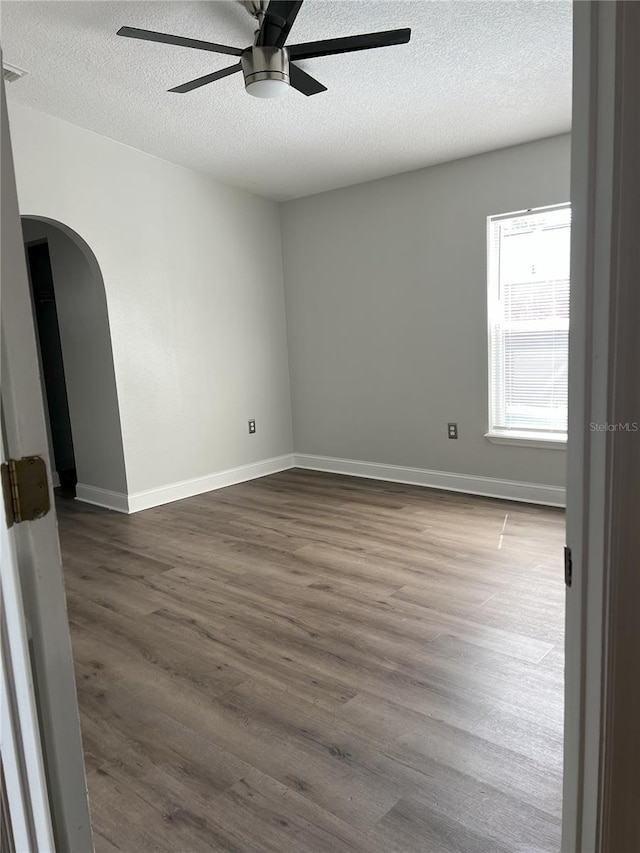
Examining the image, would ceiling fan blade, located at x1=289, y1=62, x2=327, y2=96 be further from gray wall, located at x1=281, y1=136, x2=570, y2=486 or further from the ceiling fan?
gray wall, located at x1=281, y1=136, x2=570, y2=486

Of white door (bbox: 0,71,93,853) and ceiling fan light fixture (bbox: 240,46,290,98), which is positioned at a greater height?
ceiling fan light fixture (bbox: 240,46,290,98)

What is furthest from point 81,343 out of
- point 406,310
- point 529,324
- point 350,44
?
point 529,324

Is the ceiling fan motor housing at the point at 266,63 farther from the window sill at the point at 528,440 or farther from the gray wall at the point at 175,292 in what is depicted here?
the window sill at the point at 528,440

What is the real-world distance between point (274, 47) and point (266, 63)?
0.23 ft

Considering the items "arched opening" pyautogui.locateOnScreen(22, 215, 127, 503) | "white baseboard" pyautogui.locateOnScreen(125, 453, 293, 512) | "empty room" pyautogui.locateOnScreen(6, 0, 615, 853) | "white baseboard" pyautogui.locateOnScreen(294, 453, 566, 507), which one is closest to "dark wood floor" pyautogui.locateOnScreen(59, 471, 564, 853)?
"empty room" pyautogui.locateOnScreen(6, 0, 615, 853)

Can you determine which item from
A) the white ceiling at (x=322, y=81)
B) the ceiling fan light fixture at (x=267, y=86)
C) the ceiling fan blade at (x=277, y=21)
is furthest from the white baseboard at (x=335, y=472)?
the ceiling fan blade at (x=277, y=21)

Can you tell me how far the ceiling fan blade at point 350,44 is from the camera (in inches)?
86.5

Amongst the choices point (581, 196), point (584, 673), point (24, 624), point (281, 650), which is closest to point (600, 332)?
point (581, 196)

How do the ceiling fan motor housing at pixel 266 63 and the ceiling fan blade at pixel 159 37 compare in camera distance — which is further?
the ceiling fan motor housing at pixel 266 63

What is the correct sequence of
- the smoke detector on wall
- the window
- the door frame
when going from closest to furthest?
the door frame
the smoke detector on wall
the window

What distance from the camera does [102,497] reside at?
14.9 feet

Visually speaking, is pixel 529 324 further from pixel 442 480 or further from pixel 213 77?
pixel 213 77

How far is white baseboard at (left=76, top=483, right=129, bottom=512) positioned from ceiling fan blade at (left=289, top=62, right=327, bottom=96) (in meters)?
3.01

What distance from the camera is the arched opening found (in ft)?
13.8
